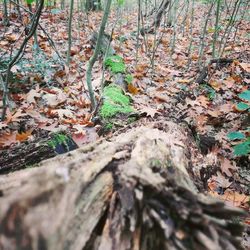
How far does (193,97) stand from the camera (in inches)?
157

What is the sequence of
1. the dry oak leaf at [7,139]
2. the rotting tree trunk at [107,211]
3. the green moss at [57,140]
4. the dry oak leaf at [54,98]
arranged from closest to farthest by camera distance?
1. the rotting tree trunk at [107,211]
2. the green moss at [57,140]
3. the dry oak leaf at [7,139]
4. the dry oak leaf at [54,98]

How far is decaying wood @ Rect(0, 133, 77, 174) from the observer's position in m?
1.81

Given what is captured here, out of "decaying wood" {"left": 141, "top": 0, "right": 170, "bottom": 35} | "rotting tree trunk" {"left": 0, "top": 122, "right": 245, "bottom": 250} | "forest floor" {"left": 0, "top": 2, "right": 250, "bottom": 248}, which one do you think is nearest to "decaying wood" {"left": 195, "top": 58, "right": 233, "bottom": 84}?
"forest floor" {"left": 0, "top": 2, "right": 250, "bottom": 248}

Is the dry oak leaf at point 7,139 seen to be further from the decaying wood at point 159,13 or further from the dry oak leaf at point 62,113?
the decaying wood at point 159,13

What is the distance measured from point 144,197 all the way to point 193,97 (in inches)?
122

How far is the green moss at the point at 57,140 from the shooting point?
1966mm

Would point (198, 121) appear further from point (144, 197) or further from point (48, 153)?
point (144, 197)

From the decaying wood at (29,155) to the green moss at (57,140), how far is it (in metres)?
0.01

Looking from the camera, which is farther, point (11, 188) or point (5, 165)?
point (5, 165)

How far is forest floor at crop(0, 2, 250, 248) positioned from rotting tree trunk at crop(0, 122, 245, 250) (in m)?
1.05

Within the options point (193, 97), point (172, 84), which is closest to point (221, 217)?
point (193, 97)

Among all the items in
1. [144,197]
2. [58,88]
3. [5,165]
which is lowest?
[58,88]

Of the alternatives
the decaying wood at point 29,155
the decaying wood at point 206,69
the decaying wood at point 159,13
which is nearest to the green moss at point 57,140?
the decaying wood at point 29,155

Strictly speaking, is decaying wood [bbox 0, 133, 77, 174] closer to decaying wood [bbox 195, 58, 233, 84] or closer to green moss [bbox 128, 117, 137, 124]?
green moss [bbox 128, 117, 137, 124]
